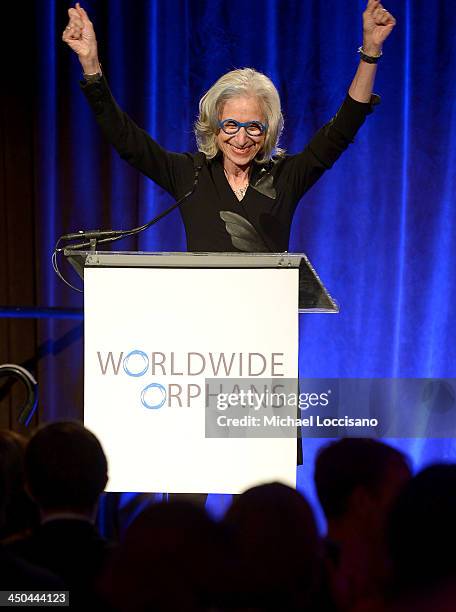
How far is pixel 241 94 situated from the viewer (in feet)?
8.29

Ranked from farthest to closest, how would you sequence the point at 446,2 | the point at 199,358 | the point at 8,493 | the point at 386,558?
the point at 446,2, the point at 199,358, the point at 8,493, the point at 386,558

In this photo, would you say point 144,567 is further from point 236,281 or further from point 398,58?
point 398,58

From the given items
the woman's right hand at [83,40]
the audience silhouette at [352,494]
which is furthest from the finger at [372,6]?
the audience silhouette at [352,494]

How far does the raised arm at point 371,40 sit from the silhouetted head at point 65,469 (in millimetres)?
1338

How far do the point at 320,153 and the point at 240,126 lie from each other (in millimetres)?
257

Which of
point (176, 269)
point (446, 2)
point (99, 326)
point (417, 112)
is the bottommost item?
point (99, 326)

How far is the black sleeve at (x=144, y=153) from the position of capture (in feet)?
8.26

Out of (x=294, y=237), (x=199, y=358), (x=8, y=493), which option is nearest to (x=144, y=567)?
(x=8, y=493)

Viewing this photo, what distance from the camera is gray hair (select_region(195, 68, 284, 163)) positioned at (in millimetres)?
2529

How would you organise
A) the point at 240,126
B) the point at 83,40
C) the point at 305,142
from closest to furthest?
the point at 83,40 → the point at 240,126 → the point at 305,142

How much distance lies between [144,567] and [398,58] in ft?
11.4

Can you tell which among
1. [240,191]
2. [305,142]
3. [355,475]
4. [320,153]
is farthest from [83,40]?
[305,142]

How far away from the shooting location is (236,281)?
2027 mm

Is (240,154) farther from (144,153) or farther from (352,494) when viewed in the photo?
(352,494)
